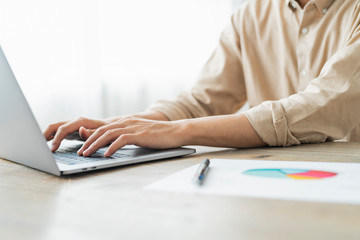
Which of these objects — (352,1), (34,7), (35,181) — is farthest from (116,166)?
(34,7)

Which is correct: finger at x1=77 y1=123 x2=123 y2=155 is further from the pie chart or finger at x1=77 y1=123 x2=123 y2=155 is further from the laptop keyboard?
the pie chart

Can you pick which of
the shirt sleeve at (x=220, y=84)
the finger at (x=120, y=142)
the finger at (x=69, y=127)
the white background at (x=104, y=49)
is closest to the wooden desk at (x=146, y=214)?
the finger at (x=120, y=142)

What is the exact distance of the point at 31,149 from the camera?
0.63 meters

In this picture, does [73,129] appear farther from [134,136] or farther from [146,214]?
[146,214]

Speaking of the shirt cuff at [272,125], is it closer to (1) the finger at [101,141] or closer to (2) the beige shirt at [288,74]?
(2) the beige shirt at [288,74]

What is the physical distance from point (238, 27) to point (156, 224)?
3.83 ft

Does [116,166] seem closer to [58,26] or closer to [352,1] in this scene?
[352,1]

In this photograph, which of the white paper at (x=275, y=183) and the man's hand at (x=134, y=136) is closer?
the white paper at (x=275, y=183)

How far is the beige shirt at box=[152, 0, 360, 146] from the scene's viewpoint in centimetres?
84

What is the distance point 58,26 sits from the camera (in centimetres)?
192

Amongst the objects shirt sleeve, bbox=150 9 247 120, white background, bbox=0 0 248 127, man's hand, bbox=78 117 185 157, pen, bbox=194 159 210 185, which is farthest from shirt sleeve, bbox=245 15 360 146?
white background, bbox=0 0 248 127

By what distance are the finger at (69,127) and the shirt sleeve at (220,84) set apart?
43 centimetres

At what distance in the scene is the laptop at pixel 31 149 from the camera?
1.87ft

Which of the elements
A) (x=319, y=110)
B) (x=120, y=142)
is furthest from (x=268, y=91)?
(x=120, y=142)
